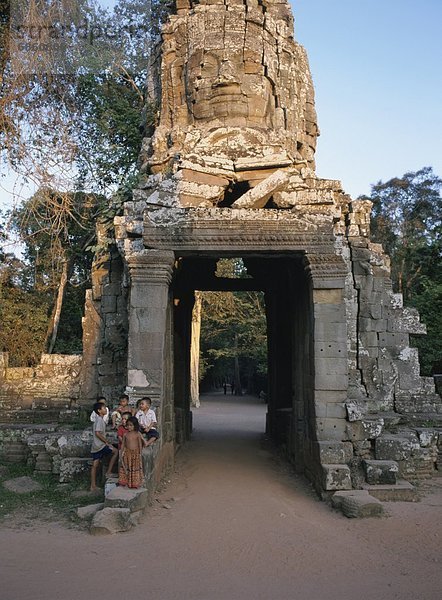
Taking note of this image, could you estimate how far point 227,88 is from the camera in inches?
402

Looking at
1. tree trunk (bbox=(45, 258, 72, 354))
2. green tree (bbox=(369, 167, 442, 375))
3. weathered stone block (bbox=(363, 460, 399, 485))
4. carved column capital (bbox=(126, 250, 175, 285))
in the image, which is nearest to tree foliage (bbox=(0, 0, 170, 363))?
tree trunk (bbox=(45, 258, 72, 354))

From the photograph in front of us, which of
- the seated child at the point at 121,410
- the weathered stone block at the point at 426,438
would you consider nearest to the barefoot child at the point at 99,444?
the seated child at the point at 121,410

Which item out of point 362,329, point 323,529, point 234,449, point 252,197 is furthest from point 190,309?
point 323,529

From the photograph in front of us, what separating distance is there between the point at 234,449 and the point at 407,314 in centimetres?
455

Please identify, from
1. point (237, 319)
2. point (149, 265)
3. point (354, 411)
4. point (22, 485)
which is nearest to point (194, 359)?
point (237, 319)

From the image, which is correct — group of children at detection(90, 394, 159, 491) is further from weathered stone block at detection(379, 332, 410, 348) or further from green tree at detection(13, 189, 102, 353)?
green tree at detection(13, 189, 102, 353)

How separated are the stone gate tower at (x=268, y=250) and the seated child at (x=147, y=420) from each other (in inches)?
17.2

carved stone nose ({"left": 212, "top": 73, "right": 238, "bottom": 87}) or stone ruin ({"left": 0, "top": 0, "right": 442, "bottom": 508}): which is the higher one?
carved stone nose ({"left": 212, "top": 73, "right": 238, "bottom": 87})

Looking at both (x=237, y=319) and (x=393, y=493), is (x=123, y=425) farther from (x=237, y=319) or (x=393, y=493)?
(x=237, y=319)

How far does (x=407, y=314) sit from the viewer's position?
34.7ft

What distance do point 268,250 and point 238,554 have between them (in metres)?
4.33

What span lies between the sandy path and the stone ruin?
2.62ft

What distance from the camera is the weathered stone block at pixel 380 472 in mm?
7676

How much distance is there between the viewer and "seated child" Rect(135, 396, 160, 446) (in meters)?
Answer: 7.41
